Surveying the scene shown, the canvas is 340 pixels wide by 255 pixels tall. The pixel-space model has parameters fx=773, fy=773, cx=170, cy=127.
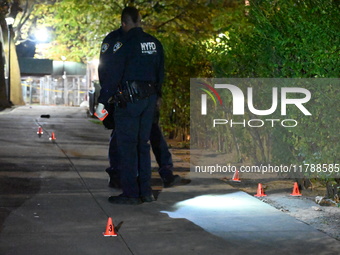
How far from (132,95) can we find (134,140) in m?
0.50

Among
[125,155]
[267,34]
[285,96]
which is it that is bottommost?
[125,155]

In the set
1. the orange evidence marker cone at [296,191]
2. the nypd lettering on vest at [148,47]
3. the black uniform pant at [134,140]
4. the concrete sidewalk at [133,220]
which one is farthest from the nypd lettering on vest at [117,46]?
the orange evidence marker cone at [296,191]

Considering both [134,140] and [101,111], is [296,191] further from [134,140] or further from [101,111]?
[101,111]

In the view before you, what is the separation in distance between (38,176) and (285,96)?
3545 mm

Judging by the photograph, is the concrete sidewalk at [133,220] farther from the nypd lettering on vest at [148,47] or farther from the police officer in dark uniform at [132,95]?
the nypd lettering on vest at [148,47]

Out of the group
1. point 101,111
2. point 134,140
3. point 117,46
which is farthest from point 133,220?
point 117,46

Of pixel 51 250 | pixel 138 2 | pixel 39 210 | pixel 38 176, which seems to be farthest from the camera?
pixel 138 2

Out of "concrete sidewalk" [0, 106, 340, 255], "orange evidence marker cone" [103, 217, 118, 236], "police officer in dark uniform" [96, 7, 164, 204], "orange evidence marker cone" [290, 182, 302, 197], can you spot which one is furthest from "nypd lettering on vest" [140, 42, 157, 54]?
"orange evidence marker cone" [290, 182, 302, 197]

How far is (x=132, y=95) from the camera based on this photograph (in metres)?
8.41

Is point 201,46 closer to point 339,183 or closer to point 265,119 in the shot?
point 265,119

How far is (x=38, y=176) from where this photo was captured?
10633 mm

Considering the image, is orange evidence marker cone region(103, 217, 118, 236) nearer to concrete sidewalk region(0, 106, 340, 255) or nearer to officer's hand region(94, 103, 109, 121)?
concrete sidewalk region(0, 106, 340, 255)

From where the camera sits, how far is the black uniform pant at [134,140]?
27.8ft

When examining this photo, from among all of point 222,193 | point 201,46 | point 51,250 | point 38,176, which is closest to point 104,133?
point 201,46
